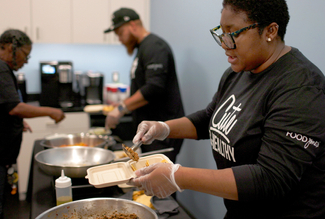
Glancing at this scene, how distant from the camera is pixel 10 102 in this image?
193 centimetres

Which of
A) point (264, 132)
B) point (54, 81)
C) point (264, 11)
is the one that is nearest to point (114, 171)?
point (264, 132)

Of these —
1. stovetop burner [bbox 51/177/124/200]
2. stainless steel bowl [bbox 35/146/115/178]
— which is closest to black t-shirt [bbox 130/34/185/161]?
stainless steel bowl [bbox 35/146/115/178]

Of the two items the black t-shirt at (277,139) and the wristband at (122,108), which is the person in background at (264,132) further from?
the wristband at (122,108)

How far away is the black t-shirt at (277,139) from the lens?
0.85m

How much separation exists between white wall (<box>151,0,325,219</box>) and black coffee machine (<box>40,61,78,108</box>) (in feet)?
4.25

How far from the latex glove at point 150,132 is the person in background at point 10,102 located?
1.05m

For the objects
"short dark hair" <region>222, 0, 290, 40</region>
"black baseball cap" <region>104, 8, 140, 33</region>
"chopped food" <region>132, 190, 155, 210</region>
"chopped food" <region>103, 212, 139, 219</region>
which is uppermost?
"black baseball cap" <region>104, 8, 140, 33</region>

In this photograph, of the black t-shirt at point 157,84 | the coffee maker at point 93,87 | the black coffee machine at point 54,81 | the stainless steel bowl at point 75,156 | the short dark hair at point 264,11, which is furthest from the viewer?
the coffee maker at point 93,87

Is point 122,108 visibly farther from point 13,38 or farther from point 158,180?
point 158,180

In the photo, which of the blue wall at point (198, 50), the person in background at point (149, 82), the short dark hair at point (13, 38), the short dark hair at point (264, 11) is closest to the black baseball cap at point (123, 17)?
the person in background at point (149, 82)

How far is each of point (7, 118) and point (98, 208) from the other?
127cm

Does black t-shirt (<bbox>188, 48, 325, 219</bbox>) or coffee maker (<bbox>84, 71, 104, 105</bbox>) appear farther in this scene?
coffee maker (<bbox>84, 71, 104, 105</bbox>)

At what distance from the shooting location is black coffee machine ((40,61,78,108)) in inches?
135

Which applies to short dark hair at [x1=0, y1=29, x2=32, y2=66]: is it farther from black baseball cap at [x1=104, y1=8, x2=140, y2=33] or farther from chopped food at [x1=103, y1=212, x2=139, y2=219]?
chopped food at [x1=103, y1=212, x2=139, y2=219]
